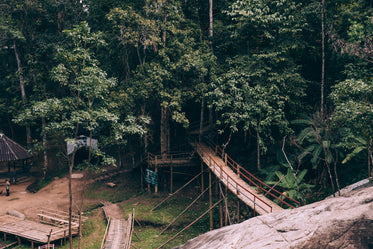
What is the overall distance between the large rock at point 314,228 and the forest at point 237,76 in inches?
282

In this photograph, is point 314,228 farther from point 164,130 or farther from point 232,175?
point 164,130

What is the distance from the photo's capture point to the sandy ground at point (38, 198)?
22.1 metres

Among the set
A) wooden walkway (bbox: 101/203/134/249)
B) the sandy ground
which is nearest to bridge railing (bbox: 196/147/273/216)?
wooden walkway (bbox: 101/203/134/249)

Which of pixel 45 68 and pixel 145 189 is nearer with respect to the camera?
pixel 145 189

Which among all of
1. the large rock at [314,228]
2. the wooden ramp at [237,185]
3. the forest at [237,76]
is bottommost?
the wooden ramp at [237,185]

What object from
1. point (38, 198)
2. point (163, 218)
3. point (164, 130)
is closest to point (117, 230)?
point (163, 218)

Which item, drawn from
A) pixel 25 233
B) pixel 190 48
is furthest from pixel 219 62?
pixel 25 233

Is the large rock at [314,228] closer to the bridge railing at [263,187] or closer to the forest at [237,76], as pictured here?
the bridge railing at [263,187]

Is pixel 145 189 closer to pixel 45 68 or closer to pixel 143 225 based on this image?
pixel 143 225

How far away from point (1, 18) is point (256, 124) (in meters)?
21.3

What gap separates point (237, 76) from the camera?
66.1 ft

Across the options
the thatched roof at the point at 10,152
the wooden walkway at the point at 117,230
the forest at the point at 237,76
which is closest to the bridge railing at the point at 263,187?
the forest at the point at 237,76

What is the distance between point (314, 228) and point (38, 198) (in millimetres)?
21406

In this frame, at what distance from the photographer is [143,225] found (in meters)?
20.0
